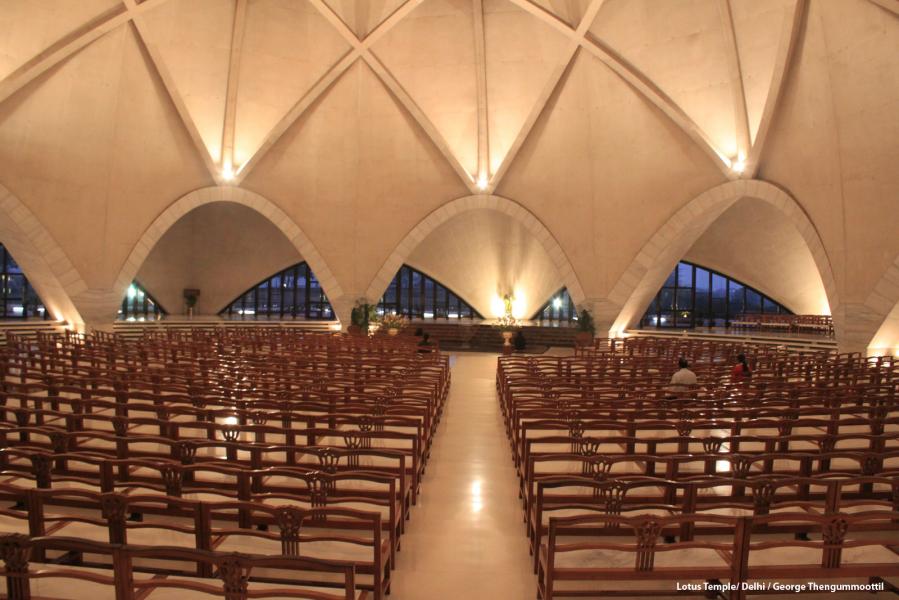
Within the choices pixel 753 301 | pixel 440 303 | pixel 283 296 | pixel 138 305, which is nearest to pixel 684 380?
pixel 440 303

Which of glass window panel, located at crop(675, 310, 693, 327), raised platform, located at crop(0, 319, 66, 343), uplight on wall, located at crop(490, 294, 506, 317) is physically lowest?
raised platform, located at crop(0, 319, 66, 343)

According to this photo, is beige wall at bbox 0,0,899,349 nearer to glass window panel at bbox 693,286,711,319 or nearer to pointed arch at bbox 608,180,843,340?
pointed arch at bbox 608,180,843,340

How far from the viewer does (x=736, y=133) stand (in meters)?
19.5

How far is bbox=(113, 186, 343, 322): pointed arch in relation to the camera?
2188 cm

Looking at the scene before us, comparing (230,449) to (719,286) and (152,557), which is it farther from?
(719,286)

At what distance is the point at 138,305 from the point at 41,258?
32.8 ft

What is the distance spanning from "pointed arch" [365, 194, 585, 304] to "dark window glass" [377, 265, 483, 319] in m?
6.81

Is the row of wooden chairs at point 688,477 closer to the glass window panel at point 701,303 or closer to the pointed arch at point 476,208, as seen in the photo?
the pointed arch at point 476,208

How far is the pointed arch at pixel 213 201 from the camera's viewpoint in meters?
21.9

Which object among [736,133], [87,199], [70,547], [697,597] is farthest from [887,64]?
[87,199]

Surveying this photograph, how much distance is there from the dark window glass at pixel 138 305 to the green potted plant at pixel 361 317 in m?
11.1

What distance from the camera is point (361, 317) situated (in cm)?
2394

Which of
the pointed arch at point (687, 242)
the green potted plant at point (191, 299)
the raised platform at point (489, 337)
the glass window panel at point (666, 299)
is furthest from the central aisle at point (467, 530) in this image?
the green potted plant at point (191, 299)

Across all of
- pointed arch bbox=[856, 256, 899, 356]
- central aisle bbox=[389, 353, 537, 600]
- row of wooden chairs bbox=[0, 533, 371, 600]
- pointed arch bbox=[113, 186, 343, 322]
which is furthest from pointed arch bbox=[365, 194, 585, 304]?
row of wooden chairs bbox=[0, 533, 371, 600]
